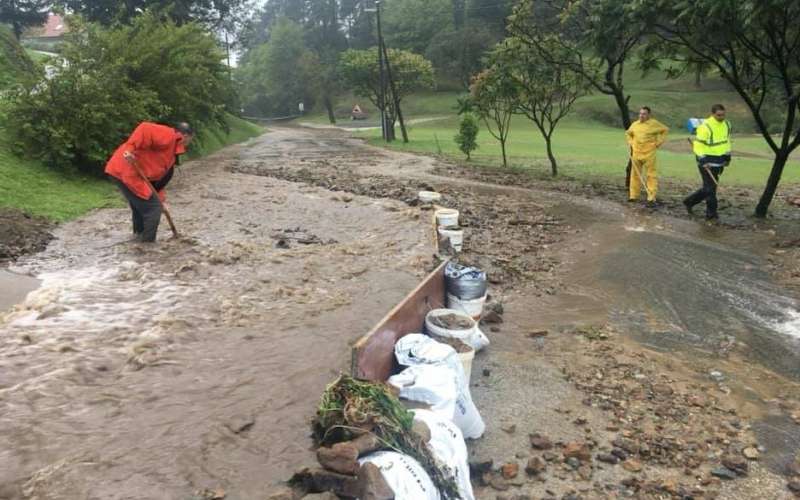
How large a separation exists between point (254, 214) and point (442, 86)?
57.4m

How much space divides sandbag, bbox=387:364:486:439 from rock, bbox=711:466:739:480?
1.39 meters

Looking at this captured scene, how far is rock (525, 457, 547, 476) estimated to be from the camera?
3617 mm

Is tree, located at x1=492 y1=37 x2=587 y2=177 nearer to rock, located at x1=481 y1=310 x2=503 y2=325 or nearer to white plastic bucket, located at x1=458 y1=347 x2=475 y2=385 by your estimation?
rock, located at x1=481 y1=310 x2=503 y2=325

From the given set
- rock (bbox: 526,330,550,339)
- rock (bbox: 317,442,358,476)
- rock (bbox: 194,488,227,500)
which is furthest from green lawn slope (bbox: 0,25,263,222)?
rock (bbox: 317,442,358,476)

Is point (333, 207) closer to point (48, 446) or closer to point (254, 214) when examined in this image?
point (254, 214)

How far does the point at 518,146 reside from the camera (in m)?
28.2

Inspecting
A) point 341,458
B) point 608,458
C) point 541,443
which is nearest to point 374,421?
point 341,458

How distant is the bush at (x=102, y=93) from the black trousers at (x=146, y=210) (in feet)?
20.9

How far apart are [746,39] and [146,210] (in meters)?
10.3

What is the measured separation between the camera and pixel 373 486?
2.81 metres

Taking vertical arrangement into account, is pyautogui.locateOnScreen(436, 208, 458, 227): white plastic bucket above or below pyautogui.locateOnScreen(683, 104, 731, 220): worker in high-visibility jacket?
below

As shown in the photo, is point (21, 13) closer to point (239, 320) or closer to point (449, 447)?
point (239, 320)

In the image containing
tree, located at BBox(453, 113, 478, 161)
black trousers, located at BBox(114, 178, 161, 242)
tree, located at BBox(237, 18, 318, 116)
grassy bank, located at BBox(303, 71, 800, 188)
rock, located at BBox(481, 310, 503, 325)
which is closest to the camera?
rock, located at BBox(481, 310, 503, 325)

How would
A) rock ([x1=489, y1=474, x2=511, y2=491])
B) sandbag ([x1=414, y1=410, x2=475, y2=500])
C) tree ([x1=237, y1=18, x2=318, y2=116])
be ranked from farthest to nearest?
tree ([x1=237, y1=18, x2=318, y2=116])
rock ([x1=489, y1=474, x2=511, y2=491])
sandbag ([x1=414, y1=410, x2=475, y2=500])
